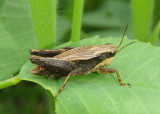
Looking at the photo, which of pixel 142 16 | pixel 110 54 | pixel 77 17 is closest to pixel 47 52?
pixel 77 17

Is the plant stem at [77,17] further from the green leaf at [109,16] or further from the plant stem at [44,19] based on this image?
the green leaf at [109,16]

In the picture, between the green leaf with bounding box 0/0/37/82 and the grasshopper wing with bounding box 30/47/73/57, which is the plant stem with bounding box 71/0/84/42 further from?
the green leaf with bounding box 0/0/37/82

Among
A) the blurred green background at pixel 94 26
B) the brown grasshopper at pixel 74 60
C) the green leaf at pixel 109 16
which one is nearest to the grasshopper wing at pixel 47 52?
the brown grasshopper at pixel 74 60

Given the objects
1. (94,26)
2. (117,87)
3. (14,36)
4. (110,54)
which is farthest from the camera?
(94,26)

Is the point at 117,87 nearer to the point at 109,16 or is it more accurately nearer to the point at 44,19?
the point at 44,19

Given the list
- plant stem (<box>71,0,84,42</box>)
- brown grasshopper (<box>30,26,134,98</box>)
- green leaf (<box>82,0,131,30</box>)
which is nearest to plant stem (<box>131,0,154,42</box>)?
brown grasshopper (<box>30,26,134,98</box>)

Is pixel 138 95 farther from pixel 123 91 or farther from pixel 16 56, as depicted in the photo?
pixel 16 56
